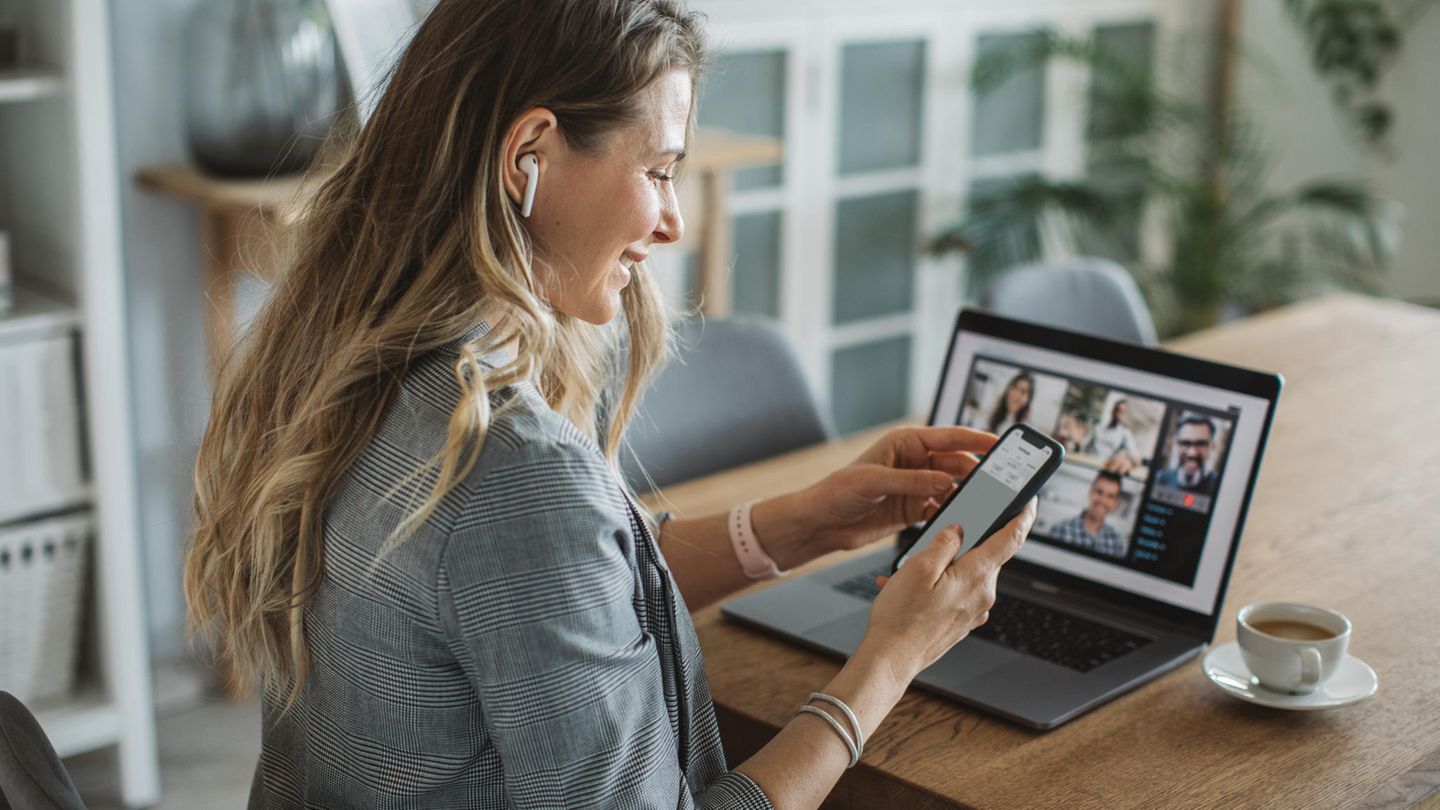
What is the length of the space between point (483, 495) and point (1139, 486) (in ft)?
2.28

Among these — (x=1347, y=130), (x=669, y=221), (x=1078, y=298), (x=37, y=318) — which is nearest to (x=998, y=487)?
(x=669, y=221)

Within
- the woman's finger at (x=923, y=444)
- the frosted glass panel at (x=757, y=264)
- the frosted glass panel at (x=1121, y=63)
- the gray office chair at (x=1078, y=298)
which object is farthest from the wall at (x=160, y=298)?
the frosted glass panel at (x=1121, y=63)

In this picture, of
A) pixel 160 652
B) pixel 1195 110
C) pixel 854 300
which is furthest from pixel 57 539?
pixel 1195 110

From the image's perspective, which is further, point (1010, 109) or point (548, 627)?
point (1010, 109)

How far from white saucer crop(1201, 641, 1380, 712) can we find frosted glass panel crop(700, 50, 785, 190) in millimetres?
2300

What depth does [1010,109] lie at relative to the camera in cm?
419

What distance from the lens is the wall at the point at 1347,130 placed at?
14.5 feet

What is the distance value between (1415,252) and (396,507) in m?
4.16

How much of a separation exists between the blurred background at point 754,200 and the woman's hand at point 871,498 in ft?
1.45

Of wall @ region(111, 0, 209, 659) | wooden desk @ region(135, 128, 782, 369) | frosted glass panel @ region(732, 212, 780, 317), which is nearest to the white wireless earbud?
wooden desk @ region(135, 128, 782, 369)

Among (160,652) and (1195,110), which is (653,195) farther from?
(1195,110)

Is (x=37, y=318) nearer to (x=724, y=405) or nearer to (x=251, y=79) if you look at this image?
(x=251, y=79)

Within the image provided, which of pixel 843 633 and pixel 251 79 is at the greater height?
pixel 251 79

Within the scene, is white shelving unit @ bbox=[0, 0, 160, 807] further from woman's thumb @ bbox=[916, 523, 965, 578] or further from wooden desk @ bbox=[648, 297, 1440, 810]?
woman's thumb @ bbox=[916, 523, 965, 578]
